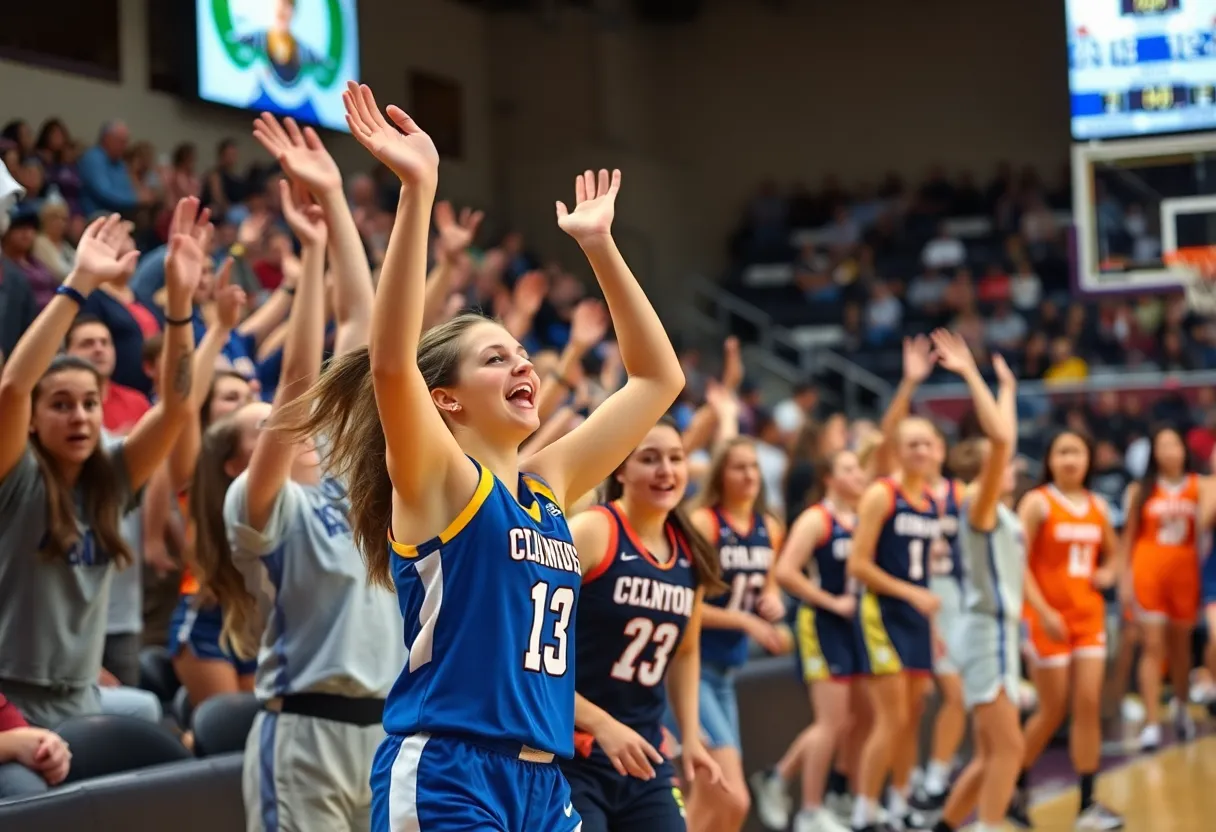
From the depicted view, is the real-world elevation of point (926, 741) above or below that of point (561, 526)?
below

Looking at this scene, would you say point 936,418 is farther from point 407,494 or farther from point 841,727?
point 407,494

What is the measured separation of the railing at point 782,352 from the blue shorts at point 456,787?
562 inches

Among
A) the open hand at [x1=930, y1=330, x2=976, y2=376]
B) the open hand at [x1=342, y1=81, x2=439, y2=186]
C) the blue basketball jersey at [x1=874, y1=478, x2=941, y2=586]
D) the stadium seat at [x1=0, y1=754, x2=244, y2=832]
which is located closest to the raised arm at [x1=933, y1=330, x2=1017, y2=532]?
the open hand at [x1=930, y1=330, x2=976, y2=376]

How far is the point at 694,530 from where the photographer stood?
15.2ft

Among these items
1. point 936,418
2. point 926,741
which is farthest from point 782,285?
point 926,741

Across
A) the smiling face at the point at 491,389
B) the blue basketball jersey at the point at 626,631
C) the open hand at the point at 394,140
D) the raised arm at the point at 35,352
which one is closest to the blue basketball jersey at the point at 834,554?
the blue basketball jersey at the point at 626,631

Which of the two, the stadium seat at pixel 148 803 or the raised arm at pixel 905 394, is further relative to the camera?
the raised arm at pixel 905 394

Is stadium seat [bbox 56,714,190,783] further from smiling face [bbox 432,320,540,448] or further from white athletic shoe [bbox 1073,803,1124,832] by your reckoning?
white athletic shoe [bbox 1073,803,1124,832]

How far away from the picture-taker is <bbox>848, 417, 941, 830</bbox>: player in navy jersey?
290 inches

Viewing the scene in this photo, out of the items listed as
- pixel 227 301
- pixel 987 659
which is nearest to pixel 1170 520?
pixel 987 659

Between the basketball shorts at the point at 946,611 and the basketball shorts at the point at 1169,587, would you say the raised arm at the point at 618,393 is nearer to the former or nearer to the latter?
the basketball shorts at the point at 946,611

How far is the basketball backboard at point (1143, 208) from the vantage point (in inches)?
430

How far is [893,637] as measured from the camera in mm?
7480

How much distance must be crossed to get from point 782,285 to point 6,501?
1585cm
